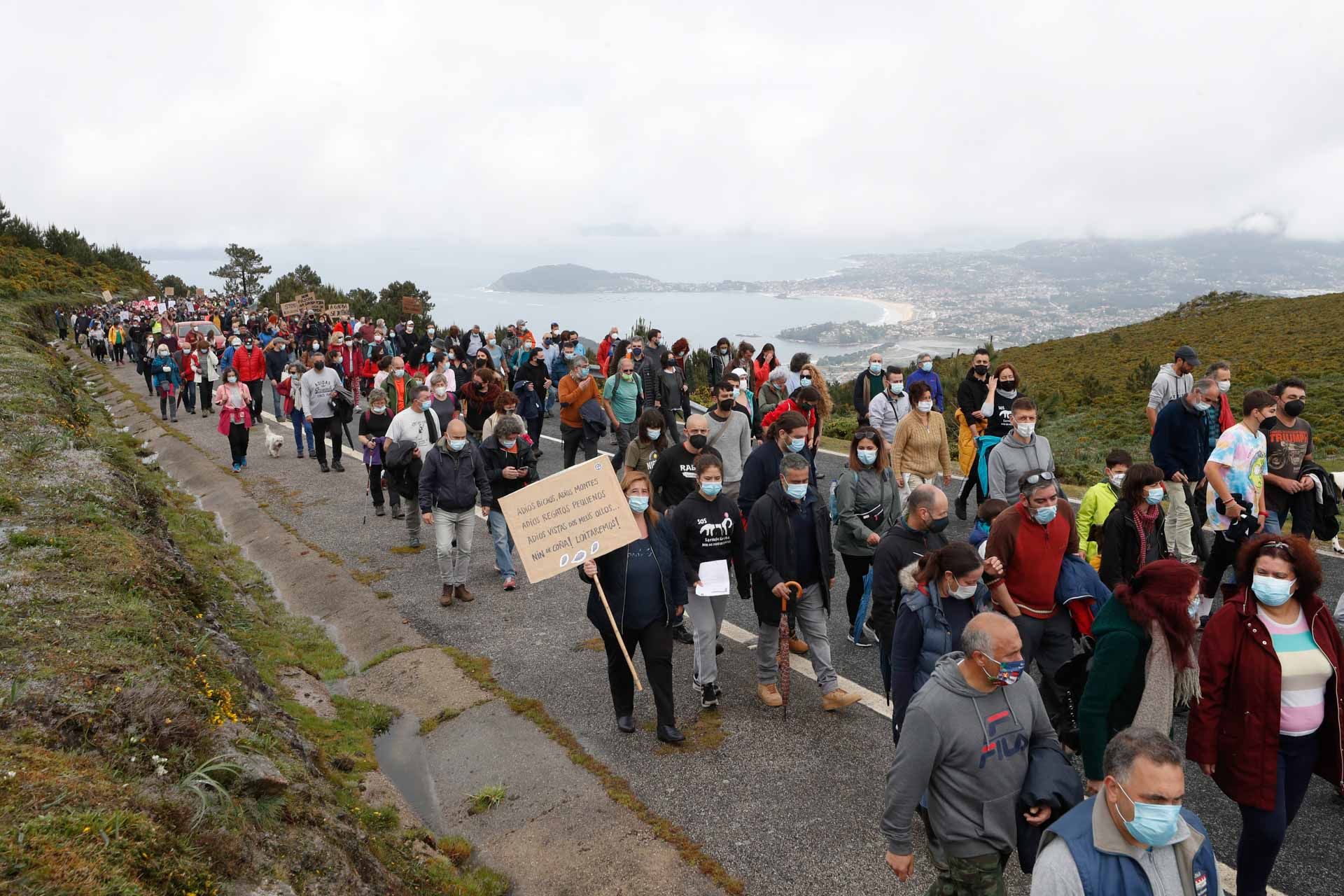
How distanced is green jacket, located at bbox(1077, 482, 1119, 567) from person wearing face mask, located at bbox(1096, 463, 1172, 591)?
0.41 feet

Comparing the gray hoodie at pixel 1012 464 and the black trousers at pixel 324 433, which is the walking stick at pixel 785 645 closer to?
the gray hoodie at pixel 1012 464

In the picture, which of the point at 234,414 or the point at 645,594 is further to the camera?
the point at 234,414

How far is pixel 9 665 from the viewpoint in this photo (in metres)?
4.62

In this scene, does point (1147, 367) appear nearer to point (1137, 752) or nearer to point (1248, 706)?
point (1248, 706)

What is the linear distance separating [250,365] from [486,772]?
1376 cm

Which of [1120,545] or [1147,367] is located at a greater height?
[1147,367]

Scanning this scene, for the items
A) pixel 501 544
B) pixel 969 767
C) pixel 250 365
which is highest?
pixel 250 365

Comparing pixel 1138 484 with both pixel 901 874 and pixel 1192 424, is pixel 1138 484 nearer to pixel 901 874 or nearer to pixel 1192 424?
pixel 1192 424

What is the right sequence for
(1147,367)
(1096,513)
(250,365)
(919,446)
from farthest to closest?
1. (1147,367)
2. (250,365)
3. (919,446)
4. (1096,513)

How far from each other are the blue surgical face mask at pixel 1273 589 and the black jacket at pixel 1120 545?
7.38ft

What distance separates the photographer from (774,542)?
620cm

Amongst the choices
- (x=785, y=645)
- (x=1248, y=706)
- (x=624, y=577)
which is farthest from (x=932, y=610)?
(x=624, y=577)

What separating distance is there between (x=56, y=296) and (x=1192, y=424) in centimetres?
5362

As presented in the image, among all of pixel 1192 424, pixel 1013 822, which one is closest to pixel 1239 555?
pixel 1013 822
